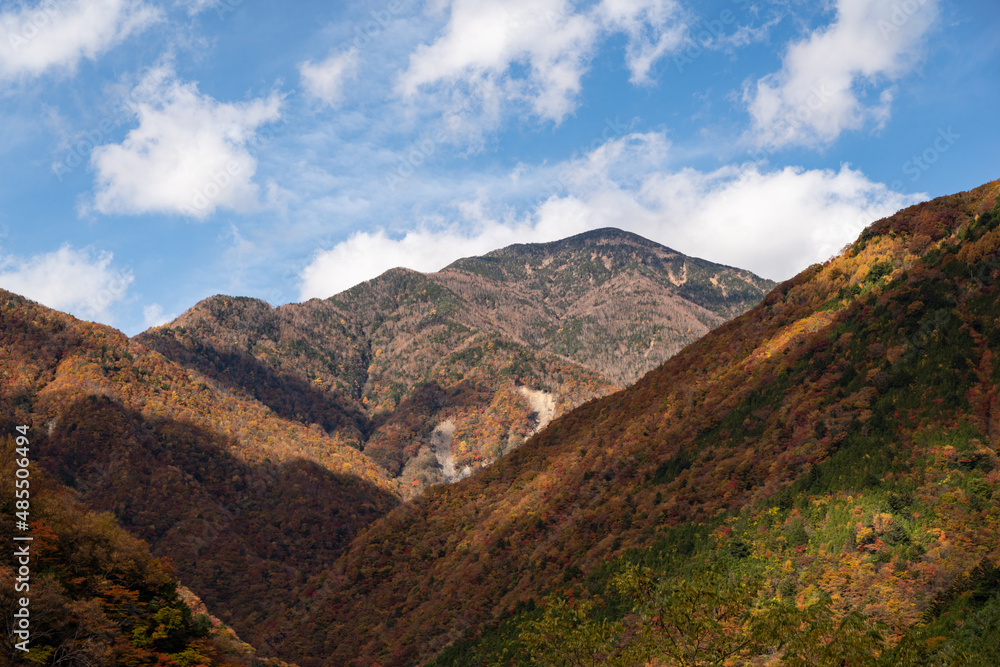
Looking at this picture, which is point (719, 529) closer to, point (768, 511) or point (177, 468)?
point (768, 511)

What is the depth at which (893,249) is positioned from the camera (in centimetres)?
6062

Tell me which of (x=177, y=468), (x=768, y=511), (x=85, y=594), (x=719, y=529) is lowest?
(x=719, y=529)

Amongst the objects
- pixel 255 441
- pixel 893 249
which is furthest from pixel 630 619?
pixel 255 441

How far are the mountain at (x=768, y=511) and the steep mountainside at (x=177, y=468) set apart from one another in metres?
46.0

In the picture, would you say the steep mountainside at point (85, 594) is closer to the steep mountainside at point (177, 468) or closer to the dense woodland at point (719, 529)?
the dense woodland at point (719, 529)

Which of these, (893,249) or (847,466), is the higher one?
(893,249)

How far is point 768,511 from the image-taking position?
4478 cm

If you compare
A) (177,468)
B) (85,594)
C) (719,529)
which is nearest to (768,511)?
(719,529)

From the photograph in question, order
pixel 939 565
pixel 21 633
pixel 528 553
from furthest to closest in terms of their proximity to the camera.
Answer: pixel 528 553 < pixel 939 565 < pixel 21 633

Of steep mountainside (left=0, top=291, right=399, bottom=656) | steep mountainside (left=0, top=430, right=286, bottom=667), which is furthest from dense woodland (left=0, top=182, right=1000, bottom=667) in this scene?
steep mountainside (left=0, top=291, right=399, bottom=656)

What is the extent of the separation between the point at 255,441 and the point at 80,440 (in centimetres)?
4917

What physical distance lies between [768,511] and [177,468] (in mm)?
140773

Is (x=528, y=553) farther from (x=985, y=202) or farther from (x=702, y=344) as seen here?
(x=985, y=202)

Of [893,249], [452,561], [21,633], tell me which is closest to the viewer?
[21,633]
